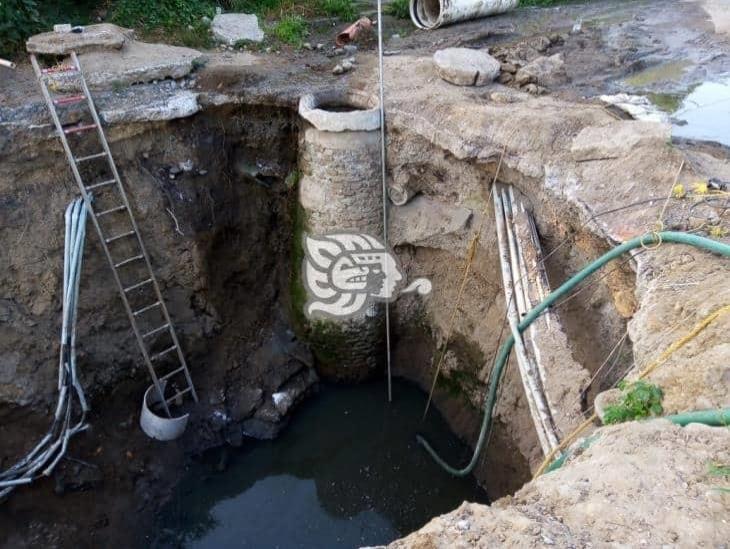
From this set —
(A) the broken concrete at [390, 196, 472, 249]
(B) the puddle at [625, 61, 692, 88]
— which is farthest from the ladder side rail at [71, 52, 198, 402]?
(B) the puddle at [625, 61, 692, 88]

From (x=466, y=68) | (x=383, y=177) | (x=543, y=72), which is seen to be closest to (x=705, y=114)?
(x=543, y=72)

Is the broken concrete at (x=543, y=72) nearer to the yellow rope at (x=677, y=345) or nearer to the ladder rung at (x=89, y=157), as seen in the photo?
the yellow rope at (x=677, y=345)

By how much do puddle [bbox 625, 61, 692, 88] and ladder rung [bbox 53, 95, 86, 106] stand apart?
6.73m

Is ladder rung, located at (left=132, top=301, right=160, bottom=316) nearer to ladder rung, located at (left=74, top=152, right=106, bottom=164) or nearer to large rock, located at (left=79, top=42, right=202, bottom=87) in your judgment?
ladder rung, located at (left=74, top=152, right=106, bottom=164)

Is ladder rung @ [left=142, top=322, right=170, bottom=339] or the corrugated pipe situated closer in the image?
ladder rung @ [left=142, top=322, right=170, bottom=339]

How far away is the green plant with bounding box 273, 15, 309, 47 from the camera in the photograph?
27.7ft

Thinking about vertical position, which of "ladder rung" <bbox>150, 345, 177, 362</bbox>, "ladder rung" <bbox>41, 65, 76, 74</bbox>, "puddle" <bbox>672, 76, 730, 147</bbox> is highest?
"ladder rung" <bbox>41, 65, 76, 74</bbox>

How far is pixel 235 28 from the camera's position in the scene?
849cm

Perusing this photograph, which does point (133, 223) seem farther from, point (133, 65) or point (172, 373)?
point (133, 65)

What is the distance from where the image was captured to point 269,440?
729 cm

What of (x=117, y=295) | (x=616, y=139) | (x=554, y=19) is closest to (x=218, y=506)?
(x=117, y=295)

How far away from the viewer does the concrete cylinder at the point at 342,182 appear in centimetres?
631

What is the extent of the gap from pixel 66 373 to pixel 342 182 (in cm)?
361

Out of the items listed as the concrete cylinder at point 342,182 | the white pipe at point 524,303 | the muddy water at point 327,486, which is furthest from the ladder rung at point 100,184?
the white pipe at point 524,303
